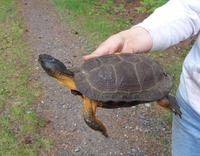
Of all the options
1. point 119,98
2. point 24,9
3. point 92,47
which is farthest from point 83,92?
point 24,9

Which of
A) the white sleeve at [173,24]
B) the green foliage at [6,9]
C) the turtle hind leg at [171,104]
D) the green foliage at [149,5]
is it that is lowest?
the green foliage at [6,9]

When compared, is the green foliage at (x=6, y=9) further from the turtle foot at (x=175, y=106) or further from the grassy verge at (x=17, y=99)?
the turtle foot at (x=175, y=106)

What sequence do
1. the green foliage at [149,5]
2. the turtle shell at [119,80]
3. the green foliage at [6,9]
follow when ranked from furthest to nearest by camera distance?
the green foliage at [6,9] → the green foliage at [149,5] → the turtle shell at [119,80]

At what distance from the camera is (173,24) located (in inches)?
83.8

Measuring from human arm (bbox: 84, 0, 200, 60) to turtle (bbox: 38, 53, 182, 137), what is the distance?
Result: 145 mm

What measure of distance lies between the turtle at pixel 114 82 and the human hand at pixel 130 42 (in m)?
0.06

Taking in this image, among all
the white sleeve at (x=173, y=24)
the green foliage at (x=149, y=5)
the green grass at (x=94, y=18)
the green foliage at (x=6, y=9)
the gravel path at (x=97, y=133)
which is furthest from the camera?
the green foliage at (x=6, y=9)

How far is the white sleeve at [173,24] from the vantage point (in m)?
2.11

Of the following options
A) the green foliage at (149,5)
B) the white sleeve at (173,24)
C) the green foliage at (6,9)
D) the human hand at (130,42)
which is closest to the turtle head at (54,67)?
the human hand at (130,42)

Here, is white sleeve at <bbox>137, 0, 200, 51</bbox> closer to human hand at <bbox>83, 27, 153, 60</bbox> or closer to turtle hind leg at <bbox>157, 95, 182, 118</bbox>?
human hand at <bbox>83, 27, 153, 60</bbox>

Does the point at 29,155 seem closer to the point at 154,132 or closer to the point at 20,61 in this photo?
the point at 154,132

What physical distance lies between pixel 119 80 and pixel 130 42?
0.76 feet

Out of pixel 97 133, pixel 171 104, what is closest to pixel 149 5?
pixel 97 133

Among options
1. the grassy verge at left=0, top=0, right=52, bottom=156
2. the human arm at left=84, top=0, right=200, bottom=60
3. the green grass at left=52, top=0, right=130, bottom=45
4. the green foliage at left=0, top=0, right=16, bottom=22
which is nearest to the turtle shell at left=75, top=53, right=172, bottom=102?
the human arm at left=84, top=0, right=200, bottom=60
